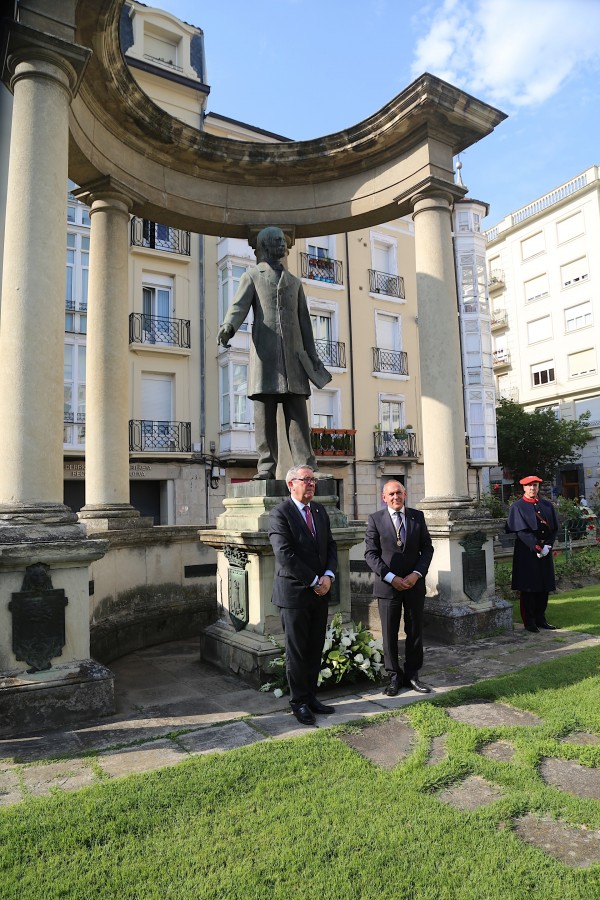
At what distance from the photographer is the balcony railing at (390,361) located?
88.3 ft

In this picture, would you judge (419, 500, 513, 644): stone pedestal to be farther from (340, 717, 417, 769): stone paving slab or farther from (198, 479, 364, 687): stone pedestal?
(340, 717, 417, 769): stone paving slab

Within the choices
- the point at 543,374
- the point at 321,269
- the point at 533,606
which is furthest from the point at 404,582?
the point at 543,374

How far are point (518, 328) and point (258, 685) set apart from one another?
38.4 meters

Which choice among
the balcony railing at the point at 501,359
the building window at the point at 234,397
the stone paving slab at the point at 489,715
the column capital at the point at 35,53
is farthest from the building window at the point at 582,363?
the column capital at the point at 35,53

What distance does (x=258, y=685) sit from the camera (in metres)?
5.15

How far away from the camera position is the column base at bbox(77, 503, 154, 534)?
6.91 m

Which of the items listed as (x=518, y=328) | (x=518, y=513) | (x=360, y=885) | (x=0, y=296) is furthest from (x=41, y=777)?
(x=518, y=328)

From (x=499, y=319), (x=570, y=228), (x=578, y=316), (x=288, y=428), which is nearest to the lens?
(x=288, y=428)

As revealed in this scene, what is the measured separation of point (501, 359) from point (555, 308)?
4.86 metres

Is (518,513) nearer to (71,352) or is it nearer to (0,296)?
(0,296)

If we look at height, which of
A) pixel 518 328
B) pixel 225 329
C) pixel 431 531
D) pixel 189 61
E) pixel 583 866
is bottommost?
pixel 583 866

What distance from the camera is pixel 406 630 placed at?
5035 millimetres

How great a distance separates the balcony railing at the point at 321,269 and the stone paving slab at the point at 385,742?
23.1 meters

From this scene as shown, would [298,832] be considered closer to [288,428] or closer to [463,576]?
[288,428]
